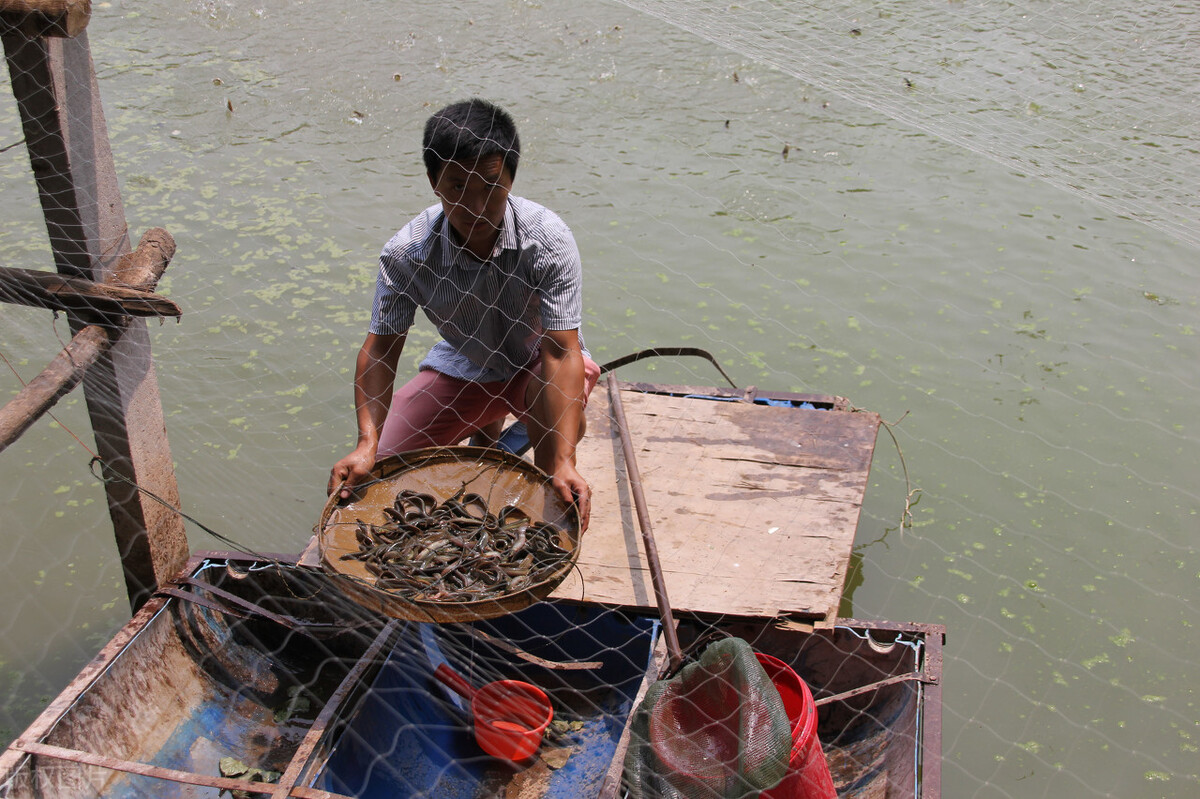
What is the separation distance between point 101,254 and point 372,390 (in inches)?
31.9

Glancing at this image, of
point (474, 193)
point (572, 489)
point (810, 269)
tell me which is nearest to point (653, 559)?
point (572, 489)

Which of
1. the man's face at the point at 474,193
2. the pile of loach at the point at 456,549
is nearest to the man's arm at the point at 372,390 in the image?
the pile of loach at the point at 456,549

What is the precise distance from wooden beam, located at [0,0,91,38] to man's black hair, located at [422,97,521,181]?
888mm

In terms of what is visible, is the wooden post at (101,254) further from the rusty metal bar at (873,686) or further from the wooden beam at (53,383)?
the rusty metal bar at (873,686)

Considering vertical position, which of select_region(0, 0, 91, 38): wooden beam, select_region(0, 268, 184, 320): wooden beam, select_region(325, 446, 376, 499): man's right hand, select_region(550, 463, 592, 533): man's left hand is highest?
select_region(0, 0, 91, 38): wooden beam

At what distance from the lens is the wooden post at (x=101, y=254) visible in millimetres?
2426

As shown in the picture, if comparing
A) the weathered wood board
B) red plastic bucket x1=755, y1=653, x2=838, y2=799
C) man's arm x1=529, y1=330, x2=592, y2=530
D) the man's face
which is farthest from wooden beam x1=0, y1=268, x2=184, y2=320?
red plastic bucket x1=755, y1=653, x2=838, y2=799

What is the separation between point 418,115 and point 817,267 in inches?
119

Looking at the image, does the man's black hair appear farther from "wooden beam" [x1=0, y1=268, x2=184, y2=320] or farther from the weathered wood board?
the weathered wood board

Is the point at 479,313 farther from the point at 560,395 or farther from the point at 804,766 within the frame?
the point at 804,766

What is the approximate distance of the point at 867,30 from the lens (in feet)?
23.7

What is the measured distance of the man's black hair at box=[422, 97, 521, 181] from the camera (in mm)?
2436

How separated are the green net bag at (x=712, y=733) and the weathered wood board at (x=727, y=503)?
12.8 inches

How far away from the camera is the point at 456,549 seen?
8.11 ft
